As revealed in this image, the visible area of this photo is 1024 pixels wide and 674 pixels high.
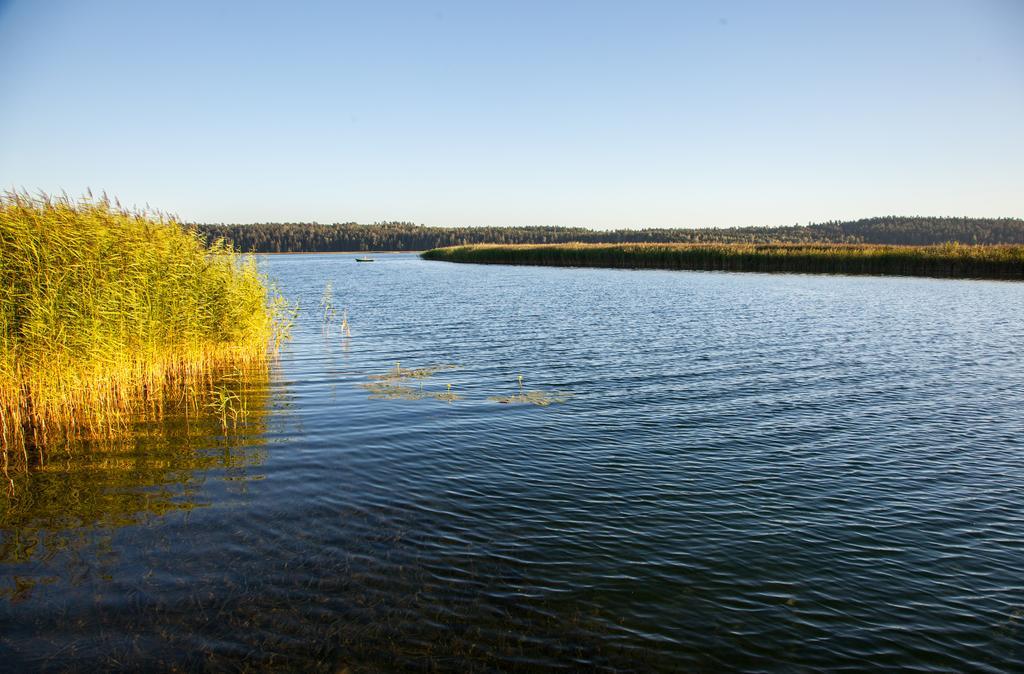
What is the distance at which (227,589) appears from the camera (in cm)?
775

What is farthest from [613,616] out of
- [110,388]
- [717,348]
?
[717,348]

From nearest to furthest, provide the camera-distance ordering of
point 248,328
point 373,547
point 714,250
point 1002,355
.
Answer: point 373,547
point 248,328
point 1002,355
point 714,250

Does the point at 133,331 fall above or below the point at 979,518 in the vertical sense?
above

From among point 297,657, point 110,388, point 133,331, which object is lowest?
point 297,657

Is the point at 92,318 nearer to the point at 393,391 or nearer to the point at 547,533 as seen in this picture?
the point at 393,391

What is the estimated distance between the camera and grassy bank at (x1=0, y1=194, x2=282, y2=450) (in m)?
13.0

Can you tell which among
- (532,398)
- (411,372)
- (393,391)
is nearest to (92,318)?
(393,391)

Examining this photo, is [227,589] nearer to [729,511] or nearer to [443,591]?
Answer: [443,591]

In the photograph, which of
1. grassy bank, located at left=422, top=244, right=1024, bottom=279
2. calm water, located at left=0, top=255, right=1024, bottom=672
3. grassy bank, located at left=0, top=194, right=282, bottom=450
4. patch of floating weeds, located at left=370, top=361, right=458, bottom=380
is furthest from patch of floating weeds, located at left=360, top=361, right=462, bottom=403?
grassy bank, located at left=422, top=244, right=1024, bottom=279

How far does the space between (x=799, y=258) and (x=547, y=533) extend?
69.6 metres

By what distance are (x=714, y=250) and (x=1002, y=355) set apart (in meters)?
55.2

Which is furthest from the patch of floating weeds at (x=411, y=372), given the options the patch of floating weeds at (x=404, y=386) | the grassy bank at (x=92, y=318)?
the grassy bank at (x=92, y=318)

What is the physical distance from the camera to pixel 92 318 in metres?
13.8

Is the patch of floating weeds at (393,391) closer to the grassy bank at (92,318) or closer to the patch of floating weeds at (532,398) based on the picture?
the patch of floating weeds at (532,398)
